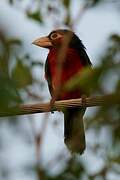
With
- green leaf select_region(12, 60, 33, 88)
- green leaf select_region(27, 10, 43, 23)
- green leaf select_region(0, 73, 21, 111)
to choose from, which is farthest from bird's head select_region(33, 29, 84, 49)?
green leaf select_region(0, 73, 21, 111)

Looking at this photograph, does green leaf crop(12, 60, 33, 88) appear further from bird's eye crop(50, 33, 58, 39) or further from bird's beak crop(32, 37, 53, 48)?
bird's eye crop(50, 33, 58, 39)

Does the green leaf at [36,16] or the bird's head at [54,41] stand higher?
the green leaf at [36,16]

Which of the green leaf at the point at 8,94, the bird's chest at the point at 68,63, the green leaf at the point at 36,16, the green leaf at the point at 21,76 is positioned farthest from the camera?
the bird's chest at the point at 68,63

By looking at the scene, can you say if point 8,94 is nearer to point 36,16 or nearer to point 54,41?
point 36,16

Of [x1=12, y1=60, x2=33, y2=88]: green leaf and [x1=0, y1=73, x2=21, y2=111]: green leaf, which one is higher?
[x1=0, y1=73, x2=21, y2=111]: green leaf

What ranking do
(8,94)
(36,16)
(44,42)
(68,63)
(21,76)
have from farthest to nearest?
(44,42), (68,63), (36,16), (21,76), (8,94)

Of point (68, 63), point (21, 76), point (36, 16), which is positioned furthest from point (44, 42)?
point (21, 76)

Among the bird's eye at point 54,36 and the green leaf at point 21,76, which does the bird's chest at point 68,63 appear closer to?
the bird's eye at point 54,36

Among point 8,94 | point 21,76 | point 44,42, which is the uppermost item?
point 8,94

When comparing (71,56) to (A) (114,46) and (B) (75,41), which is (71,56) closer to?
(B) (75,41)

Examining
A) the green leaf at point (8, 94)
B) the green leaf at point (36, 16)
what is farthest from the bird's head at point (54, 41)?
the green leaf at point (8, 94)

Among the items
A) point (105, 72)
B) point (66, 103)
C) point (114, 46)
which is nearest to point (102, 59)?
point (105, 72)

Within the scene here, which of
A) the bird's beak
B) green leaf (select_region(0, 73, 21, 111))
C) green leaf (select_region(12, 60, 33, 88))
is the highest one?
green leaf (select_region(0, 73, 21, 111))

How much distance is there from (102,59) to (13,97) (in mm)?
301
